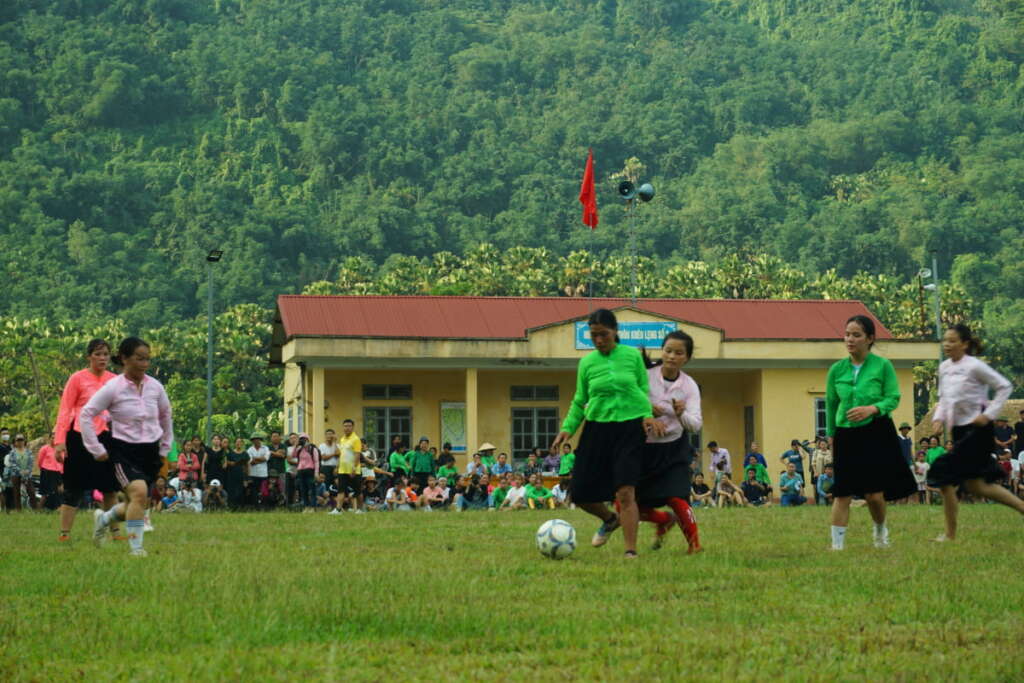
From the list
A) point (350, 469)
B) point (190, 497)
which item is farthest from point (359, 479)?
point (190, 497)

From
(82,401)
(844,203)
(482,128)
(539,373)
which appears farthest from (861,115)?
(82,401)

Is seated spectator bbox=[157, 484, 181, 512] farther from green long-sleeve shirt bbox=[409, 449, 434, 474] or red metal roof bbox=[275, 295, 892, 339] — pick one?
red metal roof bbox=[275, 295, 892, 339]

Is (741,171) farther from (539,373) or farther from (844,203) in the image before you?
(539,373)

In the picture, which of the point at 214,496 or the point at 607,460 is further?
the point at 214,496

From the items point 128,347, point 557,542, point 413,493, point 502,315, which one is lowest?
point 557,542

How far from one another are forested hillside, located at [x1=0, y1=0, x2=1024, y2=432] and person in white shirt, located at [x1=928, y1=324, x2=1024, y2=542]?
284 ft

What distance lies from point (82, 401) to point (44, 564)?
269 centimetres

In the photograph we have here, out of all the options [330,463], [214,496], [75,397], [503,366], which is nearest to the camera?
[75,397]

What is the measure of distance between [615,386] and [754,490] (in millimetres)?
17866

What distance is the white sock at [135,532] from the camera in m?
11.3

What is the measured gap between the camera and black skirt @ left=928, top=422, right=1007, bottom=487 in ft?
39.0

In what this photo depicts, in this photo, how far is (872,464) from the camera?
37.0 ft

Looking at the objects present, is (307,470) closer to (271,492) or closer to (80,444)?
(271,492)

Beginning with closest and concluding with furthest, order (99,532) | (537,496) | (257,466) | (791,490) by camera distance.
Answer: (99,532), (257,466), (537,496), (791,490)
